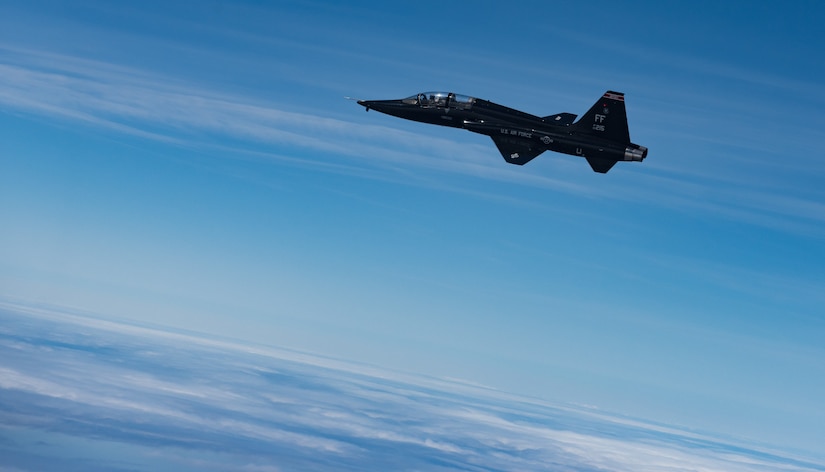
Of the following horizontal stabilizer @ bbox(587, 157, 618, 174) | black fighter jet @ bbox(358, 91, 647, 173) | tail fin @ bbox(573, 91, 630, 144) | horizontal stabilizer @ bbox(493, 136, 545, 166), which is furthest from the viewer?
horizontal stabilizer @ bbox(493, 136, 545, 166)

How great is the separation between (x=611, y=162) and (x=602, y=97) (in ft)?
21.6

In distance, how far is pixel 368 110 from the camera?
76.9 metres

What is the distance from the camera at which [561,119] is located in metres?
73.4

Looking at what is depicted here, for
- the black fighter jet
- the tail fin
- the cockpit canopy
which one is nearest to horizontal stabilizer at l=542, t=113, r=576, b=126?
the black fighter jet

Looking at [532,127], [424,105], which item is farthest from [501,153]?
[424,105]

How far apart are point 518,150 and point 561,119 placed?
18.7ft

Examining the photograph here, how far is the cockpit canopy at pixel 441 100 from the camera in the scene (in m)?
75.3

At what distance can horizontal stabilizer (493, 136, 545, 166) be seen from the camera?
72.6 metres

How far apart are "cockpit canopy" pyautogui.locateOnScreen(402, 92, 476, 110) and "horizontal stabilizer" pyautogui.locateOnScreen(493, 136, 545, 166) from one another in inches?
227

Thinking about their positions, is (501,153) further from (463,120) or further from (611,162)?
(611,162)

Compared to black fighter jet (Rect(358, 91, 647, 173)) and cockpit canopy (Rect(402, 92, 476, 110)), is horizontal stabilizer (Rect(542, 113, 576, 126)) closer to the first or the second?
black fighter jet (Rect(358, 91, 647, 173))

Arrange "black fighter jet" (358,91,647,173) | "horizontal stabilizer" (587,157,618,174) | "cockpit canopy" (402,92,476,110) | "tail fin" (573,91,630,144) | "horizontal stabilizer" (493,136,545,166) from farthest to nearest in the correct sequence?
"cockpit canopy" (402,92,476,110), "horizontal stabilizer" (493,136,545,166), "horizontal stabilizer" (587,157,618,174), "black fighter jet" (358,91,647,173), "tail fin" (573,91,630,144)

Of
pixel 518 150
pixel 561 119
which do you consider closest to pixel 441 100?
pixel 518 150

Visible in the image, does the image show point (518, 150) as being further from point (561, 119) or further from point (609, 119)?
point (609, 119)
